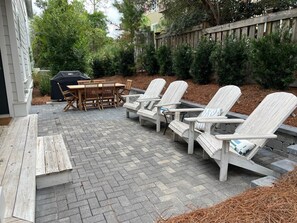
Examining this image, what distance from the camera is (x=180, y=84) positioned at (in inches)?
190

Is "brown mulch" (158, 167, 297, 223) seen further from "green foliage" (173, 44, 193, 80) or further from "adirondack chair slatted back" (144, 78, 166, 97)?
"green foliage" (173, 44, 193, 80)

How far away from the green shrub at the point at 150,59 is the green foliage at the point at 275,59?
4136 millimetres

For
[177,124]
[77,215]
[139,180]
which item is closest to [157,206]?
[139,180]

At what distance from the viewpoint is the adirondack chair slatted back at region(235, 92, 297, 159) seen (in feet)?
8.93

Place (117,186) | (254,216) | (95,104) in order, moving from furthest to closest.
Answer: (95,104) < (117,186) < (254,216)

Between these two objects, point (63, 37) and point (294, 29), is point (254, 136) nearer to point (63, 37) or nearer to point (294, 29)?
point (294, 29)

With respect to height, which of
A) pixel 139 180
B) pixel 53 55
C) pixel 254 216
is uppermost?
pixel 53 55

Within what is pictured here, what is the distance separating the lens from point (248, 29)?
496cm

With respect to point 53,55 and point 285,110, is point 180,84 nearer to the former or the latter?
point 285,110

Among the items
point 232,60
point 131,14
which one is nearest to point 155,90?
point 232,60

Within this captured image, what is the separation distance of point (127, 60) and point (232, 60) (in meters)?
5.69

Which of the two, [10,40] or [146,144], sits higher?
[10,40]

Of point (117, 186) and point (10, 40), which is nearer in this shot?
point (117, 186)

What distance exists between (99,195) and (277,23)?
4370 mm
